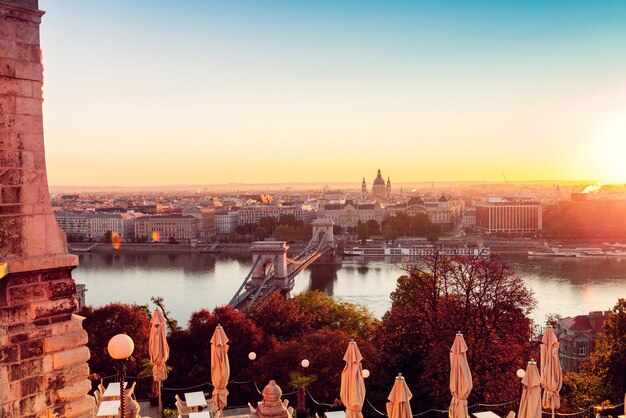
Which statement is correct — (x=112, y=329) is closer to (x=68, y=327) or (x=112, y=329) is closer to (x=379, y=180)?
(x=68, y=327)

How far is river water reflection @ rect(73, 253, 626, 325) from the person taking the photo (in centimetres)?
2536

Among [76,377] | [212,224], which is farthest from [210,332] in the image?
[212,224]

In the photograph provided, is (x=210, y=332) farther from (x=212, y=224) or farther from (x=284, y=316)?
(x=212, y=224)

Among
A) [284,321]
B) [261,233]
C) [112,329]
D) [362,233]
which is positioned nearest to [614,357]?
[284,321]

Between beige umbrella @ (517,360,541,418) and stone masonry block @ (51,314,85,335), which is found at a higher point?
stone masonry block @ (51,314,85,335)

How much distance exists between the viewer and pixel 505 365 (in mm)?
9242

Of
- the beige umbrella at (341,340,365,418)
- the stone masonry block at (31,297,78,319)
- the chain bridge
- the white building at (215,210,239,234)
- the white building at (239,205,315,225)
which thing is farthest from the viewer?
the white building at (239,205,315,225)

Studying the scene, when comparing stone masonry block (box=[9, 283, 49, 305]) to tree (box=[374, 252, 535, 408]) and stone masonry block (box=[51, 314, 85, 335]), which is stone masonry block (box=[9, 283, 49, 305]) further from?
tree (box=[374, 252, 535, 408])

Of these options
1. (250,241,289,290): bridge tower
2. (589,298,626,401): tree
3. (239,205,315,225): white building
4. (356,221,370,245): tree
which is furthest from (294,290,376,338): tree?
(239,205,315,225): white building

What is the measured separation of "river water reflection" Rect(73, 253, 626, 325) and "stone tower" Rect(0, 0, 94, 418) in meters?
18.2

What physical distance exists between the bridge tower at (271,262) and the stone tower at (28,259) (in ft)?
86.3

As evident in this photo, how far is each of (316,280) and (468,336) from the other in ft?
86.6

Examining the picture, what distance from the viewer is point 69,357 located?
10.3 feet

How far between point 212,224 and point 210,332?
5548 centimetres
